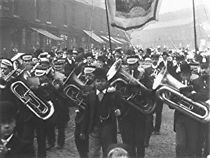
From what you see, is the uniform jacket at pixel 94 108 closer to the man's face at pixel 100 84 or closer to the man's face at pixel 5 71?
the man's face at pixel 100 84

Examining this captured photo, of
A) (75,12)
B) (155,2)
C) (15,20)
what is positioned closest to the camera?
(155,2)

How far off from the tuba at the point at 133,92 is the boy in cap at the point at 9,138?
2069mm

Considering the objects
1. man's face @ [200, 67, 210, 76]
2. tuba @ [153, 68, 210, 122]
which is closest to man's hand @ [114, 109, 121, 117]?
tuba @ [153, 68, 210, 122]

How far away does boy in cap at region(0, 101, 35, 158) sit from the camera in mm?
4383

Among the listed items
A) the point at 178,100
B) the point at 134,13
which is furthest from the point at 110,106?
the point at 134,13

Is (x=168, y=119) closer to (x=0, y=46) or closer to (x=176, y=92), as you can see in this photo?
(x=176, y=92)

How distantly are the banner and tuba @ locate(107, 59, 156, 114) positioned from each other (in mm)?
3092

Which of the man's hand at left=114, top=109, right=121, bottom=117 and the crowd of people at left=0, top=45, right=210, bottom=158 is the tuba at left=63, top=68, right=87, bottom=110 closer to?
the crowd of people at left=0, top=45, right=210, bottom=158

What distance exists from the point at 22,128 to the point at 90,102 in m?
1.17

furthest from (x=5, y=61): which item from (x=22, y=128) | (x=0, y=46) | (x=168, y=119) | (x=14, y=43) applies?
(x=14, y=43)

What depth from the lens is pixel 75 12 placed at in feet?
125

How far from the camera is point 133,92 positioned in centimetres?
661

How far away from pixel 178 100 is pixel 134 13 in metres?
4.05

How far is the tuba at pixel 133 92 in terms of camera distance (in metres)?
6.55
